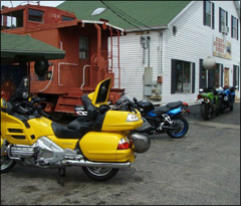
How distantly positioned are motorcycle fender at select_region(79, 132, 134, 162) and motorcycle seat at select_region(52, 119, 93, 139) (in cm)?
11

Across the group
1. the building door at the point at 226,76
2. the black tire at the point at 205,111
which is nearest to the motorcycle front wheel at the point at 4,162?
the black tire at the point at 205,111

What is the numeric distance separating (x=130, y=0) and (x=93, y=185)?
3.62 metres

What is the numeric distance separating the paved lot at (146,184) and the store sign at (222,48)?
1.86 m

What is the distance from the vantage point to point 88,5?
1.74 metres

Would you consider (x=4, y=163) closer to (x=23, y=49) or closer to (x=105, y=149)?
(x=105, y=149)

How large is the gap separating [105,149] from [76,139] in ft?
1.39

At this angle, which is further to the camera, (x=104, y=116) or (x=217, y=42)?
(x=104, y=116)

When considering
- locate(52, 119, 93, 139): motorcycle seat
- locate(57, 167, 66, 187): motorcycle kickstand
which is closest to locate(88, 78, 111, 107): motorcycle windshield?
locate(52, 119, 93, 139): motorcycle seat

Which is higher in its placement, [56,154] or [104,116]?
[104,116]

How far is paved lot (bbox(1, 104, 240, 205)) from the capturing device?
4.54 meters

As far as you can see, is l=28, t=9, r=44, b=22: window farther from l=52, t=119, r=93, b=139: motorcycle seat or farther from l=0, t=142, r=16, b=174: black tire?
l=52, t=119, r=93, b=139: motorcycle seat

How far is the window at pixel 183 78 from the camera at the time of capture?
1.71 meters

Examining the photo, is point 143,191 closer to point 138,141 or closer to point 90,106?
point 138,141

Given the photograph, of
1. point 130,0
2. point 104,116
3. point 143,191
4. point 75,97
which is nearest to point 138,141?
point 104,116
